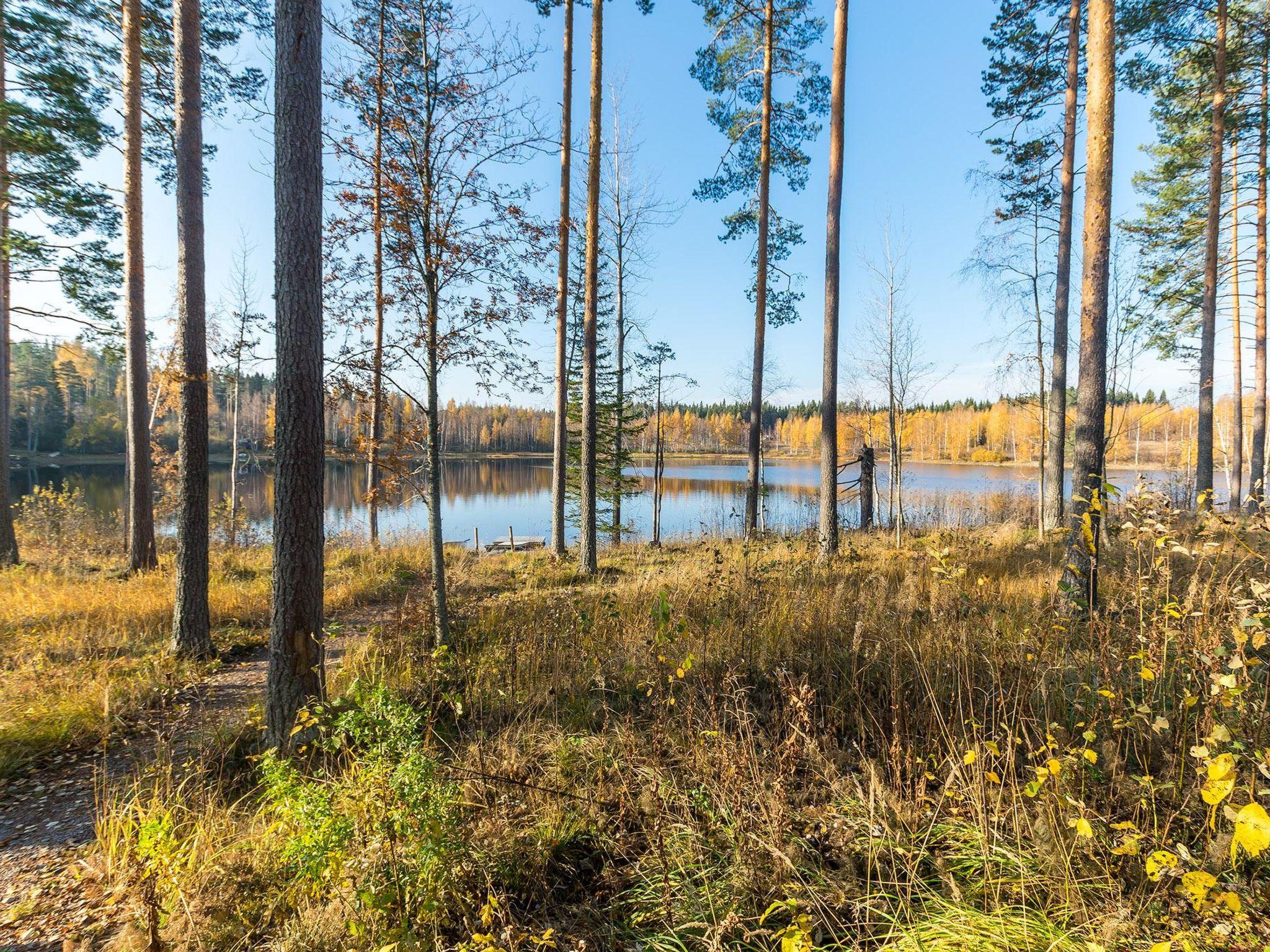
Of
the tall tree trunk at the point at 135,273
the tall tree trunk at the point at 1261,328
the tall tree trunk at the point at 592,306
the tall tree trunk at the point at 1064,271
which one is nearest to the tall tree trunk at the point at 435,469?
the tall tree trunk at the point at 592,306

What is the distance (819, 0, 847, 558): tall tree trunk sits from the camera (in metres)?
8.01

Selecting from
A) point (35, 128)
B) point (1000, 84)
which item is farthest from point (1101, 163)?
point (35, 128)

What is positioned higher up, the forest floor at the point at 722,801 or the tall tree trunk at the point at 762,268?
the tall tree trunk at the point at 762,268

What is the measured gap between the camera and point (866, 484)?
51.2 feet

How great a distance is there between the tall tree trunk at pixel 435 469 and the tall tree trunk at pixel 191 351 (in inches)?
93.4

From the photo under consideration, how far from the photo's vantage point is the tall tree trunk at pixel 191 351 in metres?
5.44

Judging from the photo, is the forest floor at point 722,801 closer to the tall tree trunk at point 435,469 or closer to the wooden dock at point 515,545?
the tall tree trunk at point 435,469

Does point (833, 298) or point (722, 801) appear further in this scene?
point (833, 298)

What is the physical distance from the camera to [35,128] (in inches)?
262

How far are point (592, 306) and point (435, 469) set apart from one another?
504cm

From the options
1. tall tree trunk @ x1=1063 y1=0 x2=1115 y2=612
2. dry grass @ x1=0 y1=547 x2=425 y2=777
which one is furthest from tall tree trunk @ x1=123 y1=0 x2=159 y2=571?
tall tree trunk @ x1=1063 y1=0 x2=1115 y2=612

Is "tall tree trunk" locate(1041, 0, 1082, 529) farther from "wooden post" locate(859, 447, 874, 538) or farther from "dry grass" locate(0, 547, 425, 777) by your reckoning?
"dry grass" locate(0, 547, 425, 777)

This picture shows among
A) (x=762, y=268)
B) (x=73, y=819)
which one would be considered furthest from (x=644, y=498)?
(x=73, y=819)

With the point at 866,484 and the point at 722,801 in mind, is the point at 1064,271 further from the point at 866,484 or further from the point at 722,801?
the point at 722,801
